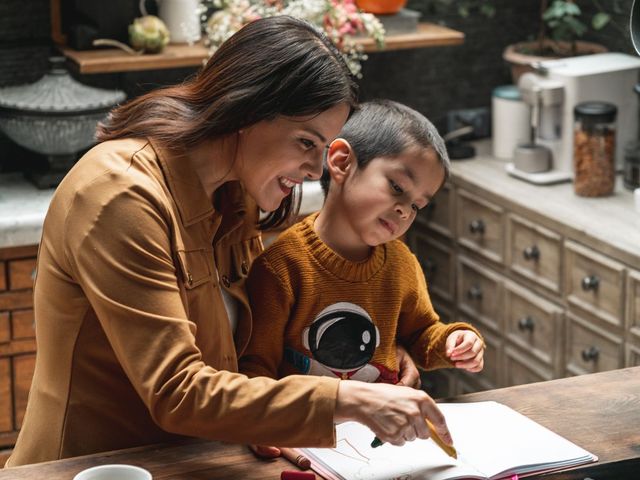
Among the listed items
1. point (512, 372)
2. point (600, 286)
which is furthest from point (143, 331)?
point (512, 372)

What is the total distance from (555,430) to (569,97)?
2005mm

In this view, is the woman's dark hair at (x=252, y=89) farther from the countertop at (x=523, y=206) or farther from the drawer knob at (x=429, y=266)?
the drawer knob at (x=429, y=266)

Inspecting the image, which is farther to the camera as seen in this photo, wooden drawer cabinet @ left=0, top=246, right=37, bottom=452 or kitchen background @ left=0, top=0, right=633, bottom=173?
kitchen background @ left=0, top=0, right=633, bottom=173

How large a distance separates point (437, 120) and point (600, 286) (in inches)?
49.3

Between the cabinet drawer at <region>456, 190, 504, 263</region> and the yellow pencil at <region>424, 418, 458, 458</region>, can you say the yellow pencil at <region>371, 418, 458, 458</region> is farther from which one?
the cabinet drawer at <region>456, 190, 504, 263</region>

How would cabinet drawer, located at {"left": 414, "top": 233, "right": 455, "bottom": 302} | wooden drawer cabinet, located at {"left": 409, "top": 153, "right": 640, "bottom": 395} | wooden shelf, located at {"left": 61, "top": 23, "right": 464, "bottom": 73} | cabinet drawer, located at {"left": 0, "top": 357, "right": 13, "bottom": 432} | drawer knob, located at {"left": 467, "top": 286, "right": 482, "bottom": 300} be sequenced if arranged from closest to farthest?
wooden drawer cabinet, located at {"left": 409, "top": 153, "right": 640, "bottom": 395} → cabinet drawer, located at {"left": 0, "top": 357, "right": 13, "bottom": 432} → wooden shelf, located at {"left": 61, "top": 23, "right": 464, "bottom": 73} → drawer knob, located at {"left": 467, "top": 286, "right": 482, "bottom": 300} → cabinet drawer, located at {"left": 414, "top": 233, "right": 455, "bottom": 302}

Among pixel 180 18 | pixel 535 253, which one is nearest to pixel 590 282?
pixel 535 253

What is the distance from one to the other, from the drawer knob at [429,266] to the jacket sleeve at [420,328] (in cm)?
179

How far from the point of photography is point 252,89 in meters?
1.72

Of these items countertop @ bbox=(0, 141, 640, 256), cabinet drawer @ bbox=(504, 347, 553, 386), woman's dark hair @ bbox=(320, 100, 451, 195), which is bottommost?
cabinet drawer @ bbox=(504, 347, 553, 386)

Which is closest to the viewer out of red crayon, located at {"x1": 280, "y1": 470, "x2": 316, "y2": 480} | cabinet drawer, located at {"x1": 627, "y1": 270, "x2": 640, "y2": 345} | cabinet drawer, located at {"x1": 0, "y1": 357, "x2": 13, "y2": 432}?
red crayon, located at {"x1": 280, "y1": 470, "x2": 316, "y2": 480}

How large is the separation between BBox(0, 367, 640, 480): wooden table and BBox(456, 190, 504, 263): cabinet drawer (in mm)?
1603

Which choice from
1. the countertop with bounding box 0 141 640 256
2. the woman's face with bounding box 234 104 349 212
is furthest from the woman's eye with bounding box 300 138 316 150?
the countertop with bounding box 0 141 640 256

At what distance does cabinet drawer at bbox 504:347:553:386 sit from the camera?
11.7ft
